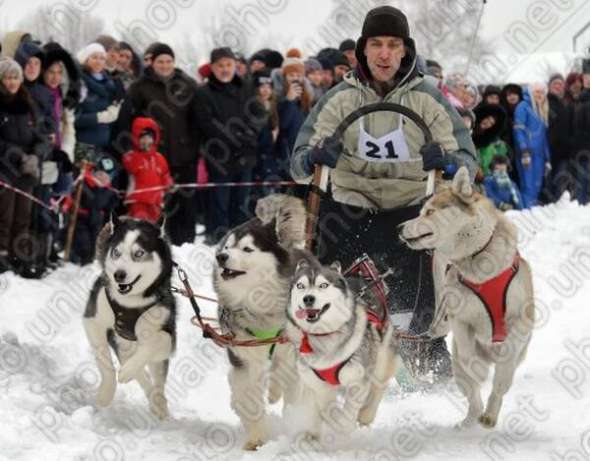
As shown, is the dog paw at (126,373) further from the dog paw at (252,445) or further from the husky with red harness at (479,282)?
the husky with red harness at (479,282)

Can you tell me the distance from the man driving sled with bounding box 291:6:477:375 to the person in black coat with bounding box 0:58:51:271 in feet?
→ 9.48

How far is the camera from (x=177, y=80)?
8031 millimetres

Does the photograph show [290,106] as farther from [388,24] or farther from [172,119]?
[388,24]

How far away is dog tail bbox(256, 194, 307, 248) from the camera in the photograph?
4188 millimetres

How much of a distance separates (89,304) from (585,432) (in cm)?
221

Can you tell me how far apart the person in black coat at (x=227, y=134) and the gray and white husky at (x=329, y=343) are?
14.8 ft

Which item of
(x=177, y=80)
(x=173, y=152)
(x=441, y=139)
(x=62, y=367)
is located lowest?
(x=62, y=367)

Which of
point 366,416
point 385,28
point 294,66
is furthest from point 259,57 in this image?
point 366,416

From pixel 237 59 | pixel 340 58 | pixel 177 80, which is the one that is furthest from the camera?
pixel 340 58

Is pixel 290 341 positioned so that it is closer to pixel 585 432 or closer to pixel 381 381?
pixel 381 381

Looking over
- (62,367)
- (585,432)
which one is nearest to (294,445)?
(585,432)

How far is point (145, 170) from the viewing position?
25.2 ft

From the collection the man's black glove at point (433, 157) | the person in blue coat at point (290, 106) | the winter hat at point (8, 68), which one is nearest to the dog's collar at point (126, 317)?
the man's black glove at point (433, 157)

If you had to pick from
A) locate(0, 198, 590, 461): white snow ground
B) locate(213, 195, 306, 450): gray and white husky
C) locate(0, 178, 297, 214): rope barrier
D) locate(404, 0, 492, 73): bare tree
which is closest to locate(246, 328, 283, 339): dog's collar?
locate(213, 195, 306, 450): gray and white husky
